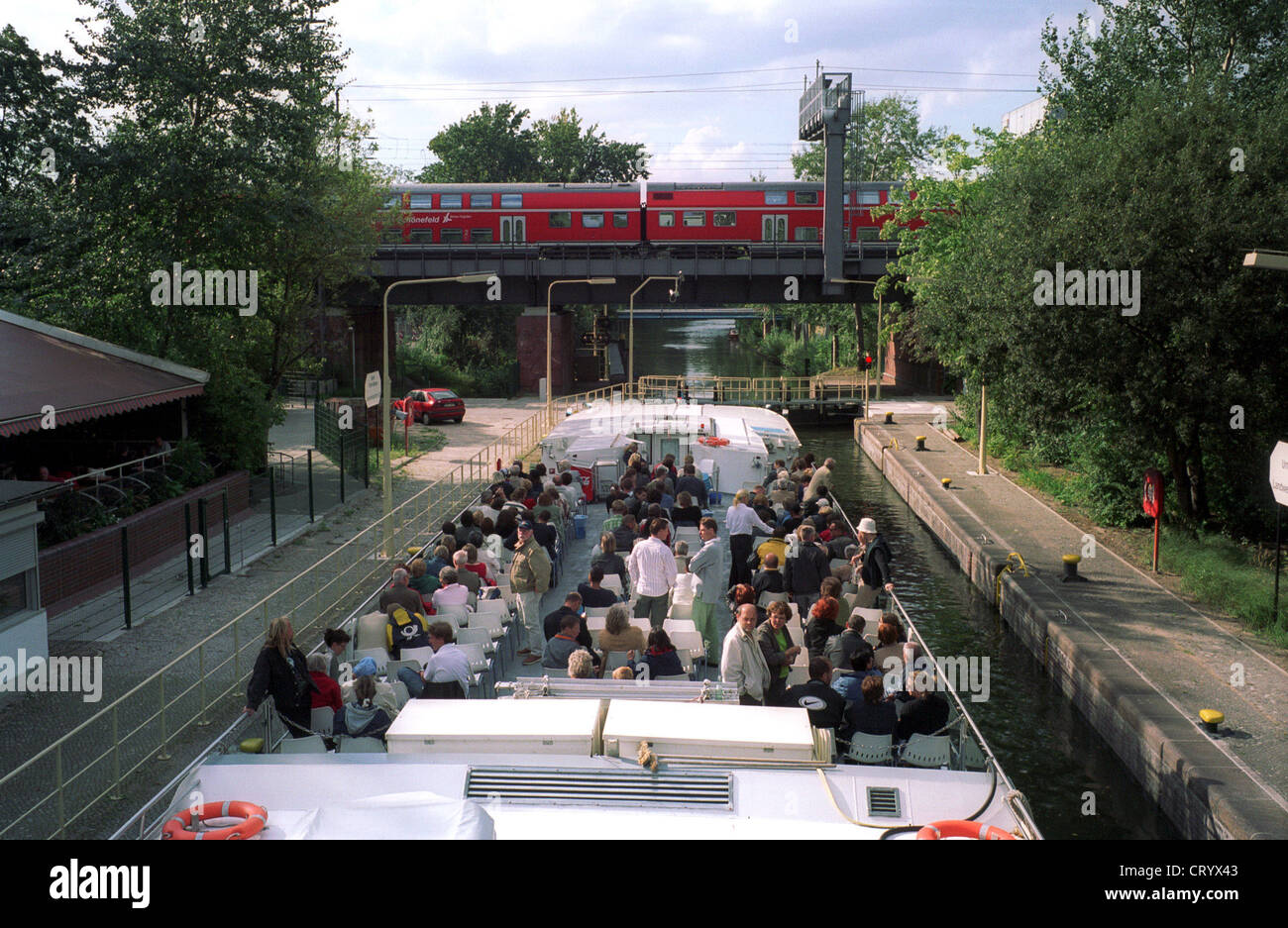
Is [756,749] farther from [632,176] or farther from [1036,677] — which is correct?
[632,176]

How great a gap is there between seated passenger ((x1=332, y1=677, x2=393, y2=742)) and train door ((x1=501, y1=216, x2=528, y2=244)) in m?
40.5

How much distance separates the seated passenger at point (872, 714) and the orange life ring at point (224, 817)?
483 cm

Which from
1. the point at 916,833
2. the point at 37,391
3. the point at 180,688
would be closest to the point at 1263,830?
the point at 916,833

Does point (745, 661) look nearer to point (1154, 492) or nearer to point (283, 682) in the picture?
point (283, 682)

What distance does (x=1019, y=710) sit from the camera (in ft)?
47.1

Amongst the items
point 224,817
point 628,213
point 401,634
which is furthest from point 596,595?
point 628,213

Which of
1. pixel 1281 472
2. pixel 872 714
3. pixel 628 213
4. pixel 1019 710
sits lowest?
pixel 1019 710

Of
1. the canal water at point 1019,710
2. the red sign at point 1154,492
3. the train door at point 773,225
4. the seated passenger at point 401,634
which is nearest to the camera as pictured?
the seated passenger at point 401,634

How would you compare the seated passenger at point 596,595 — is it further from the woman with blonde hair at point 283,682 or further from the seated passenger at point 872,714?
the seated passenger at point 872,714

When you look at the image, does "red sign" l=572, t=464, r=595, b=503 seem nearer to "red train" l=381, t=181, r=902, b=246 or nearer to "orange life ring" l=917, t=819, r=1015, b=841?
"orange life ring" l=917, t=819, r=1015, b=841

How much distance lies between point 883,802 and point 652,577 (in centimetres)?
583

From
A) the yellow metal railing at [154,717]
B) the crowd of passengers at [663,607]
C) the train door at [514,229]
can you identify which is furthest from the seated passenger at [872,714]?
the train door at [514,229]

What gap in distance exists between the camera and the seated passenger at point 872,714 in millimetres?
9164
